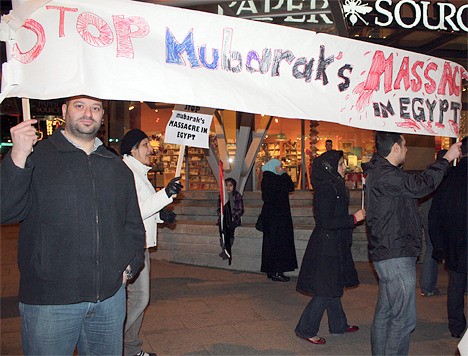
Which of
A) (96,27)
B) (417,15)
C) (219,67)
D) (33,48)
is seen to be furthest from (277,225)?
(33,48)

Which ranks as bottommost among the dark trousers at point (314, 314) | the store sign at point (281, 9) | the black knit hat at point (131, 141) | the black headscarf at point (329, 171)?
the dark trousers at point (314, 314)

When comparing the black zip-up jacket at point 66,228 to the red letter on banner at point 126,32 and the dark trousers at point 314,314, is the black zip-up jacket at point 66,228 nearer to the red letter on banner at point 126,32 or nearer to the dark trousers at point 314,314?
the red letter on banner at point 126,32

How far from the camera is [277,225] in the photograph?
8.73 m

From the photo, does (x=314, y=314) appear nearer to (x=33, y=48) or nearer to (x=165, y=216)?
(x=165, y=216)

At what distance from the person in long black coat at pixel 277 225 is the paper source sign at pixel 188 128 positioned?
3.65 meters

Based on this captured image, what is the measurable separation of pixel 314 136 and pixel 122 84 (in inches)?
650

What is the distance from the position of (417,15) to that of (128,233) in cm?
756

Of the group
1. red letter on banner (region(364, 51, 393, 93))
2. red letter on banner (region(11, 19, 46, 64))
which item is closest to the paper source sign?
red letter on banner (region(364, 51, 393, 93))

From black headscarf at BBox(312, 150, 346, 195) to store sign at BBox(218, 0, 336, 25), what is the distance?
3.59 meters

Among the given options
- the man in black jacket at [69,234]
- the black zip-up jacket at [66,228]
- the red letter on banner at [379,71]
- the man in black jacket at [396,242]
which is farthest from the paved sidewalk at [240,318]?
the red letter on banner at [379,71]

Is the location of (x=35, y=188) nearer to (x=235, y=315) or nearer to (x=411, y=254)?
(x=411, y=254)

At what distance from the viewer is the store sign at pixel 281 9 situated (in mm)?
8359

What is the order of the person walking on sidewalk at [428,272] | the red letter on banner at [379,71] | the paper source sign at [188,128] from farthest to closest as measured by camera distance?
the person walking on sidewalk at [428,272] → the paper source sign at [188,128] → the red letter on banner at [379,71]

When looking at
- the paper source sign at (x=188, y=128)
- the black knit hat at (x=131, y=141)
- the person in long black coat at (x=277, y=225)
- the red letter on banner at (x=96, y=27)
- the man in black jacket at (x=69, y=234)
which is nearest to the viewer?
the man in black jacket at (x=69, y=234)
